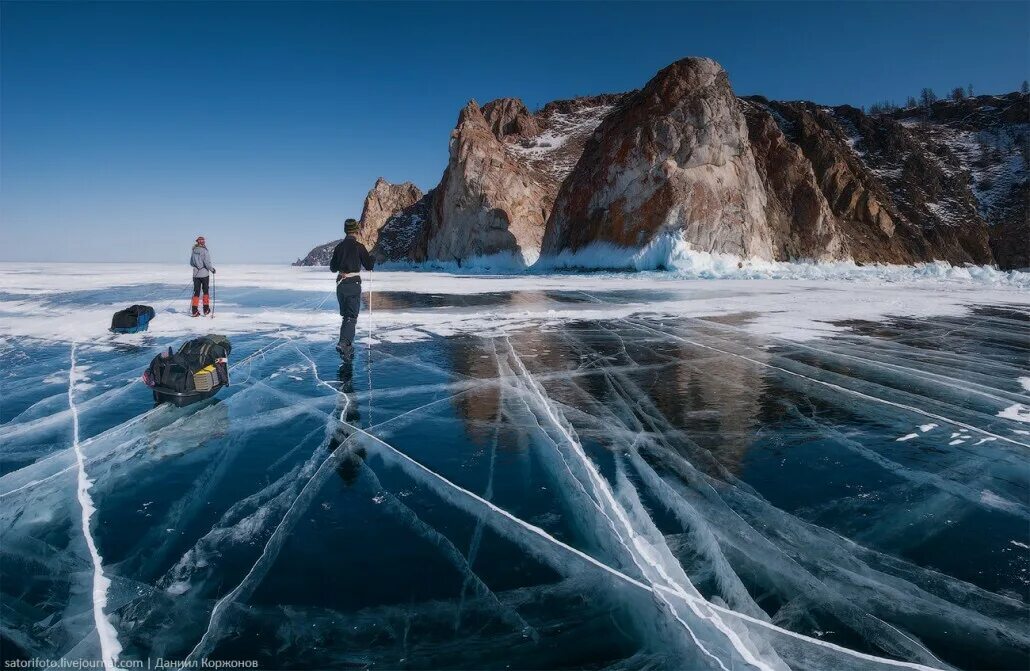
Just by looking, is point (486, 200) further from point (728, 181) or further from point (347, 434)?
point (347, 434)

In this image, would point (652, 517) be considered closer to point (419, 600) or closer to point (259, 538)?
point (419, 600)

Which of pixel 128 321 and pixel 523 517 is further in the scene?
pixel 128 321

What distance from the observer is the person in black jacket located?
816 cm

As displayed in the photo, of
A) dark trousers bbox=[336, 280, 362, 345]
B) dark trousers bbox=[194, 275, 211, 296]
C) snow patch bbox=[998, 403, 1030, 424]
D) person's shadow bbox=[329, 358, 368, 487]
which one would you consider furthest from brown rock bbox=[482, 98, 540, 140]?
snow patch bbox=[998, 403, 1030, 424]

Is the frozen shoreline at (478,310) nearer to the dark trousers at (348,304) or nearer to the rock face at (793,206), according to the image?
the dark trousers at (348,304)

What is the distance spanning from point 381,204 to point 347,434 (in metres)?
99.7

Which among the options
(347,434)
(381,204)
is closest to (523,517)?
(347,434)

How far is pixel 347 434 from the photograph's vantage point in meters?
4.81

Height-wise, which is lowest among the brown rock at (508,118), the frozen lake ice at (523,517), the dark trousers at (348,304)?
the frozen lake ice at (523,517)

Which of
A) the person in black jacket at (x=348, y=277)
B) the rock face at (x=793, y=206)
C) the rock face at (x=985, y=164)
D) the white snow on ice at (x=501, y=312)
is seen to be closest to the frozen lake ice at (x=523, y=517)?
the person in black jacket at (x=348, y=277)

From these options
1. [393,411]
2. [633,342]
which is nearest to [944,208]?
[633,342]

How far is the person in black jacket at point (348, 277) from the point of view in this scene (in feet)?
26.8

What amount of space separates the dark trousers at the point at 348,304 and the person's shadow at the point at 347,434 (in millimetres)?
1478

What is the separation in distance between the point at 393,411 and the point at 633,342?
216 inches
